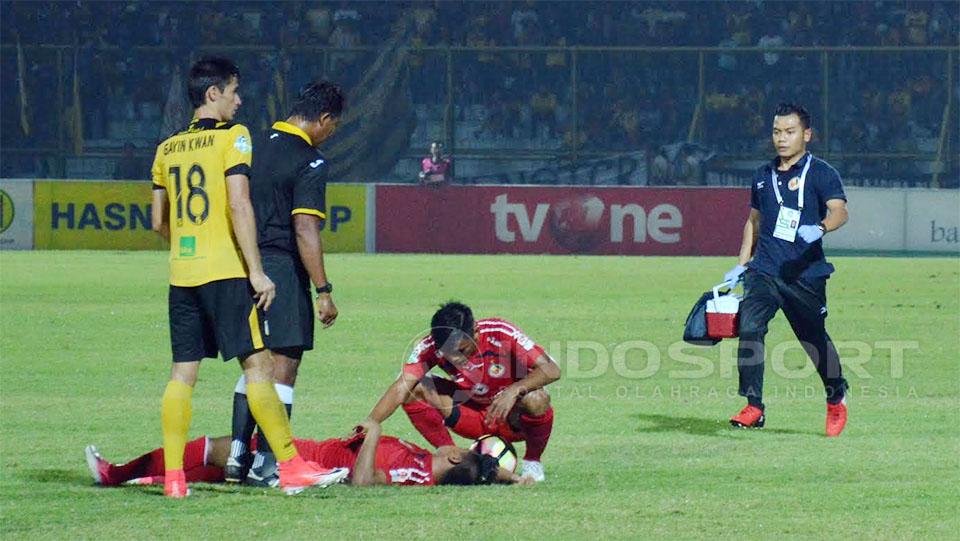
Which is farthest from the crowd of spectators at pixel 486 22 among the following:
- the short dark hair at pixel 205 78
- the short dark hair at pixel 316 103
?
the short dark hair at pixel 205 78

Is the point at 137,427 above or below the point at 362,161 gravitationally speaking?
below

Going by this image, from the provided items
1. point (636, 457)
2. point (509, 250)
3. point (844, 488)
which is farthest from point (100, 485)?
point (509, 250)

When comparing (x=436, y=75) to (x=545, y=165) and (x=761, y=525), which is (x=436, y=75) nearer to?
(x=545, y=165)

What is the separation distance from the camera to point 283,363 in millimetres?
7852

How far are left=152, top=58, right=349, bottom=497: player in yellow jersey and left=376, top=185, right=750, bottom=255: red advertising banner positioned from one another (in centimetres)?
2192

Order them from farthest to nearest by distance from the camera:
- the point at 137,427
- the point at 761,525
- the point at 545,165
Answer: the point at 545,165 < the point at 137,427 < the point at 761,525

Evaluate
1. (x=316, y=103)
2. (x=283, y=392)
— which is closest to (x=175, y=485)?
(x=283, y=392)

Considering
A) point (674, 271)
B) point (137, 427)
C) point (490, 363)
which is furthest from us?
point (674, 271)

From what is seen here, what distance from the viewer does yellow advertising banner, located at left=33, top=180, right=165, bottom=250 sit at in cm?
2953

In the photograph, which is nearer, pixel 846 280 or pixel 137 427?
pixel 137 427

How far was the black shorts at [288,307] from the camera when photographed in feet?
25.1

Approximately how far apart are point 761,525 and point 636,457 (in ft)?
6.71

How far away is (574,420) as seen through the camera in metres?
10.4

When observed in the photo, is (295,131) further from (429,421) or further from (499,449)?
(499,449)
